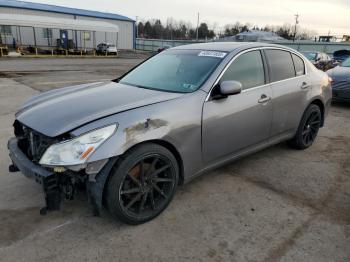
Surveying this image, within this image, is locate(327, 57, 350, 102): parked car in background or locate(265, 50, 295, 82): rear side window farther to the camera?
locate(327, 57, 350, 102): parked car in background

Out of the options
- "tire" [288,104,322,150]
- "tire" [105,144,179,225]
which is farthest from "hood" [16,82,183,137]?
"tire" [288,104,322,150]

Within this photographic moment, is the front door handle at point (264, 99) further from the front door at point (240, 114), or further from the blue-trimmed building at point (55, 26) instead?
the blue-trimmed building at point (55, 26)

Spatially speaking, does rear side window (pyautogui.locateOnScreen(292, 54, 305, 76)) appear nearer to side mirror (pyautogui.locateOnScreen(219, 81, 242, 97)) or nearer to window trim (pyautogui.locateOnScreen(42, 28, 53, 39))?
side mirror (pyautogui.locateOnScreen(219, 81, 242, 97))

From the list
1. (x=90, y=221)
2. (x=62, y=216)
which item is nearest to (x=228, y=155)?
(x=90, y=221)

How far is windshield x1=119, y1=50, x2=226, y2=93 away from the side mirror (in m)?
0.22

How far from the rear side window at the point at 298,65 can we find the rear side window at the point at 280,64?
0.34 ft

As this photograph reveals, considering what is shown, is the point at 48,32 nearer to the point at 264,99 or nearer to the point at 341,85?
the point at 341,85

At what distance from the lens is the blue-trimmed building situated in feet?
106

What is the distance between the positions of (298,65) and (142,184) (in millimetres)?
3067

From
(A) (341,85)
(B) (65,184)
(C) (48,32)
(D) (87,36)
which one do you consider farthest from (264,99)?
(D) (87,36)

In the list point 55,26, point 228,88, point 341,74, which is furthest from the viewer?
point 55,26

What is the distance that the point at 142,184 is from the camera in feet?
9.28

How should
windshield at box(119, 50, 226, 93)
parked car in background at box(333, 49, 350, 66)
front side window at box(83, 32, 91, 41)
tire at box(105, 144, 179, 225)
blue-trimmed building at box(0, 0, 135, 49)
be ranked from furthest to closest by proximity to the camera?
front side window at box(83, 32, 91, 41) < blue-trimmed building at box(0, 0, 135, 49) < parked car in background at box(333, 49, 350, 66) < windshield at box(119, 50, 226, 93) < tire at box(105, 144, 179, 225)

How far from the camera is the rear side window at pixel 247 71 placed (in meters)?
3.51
